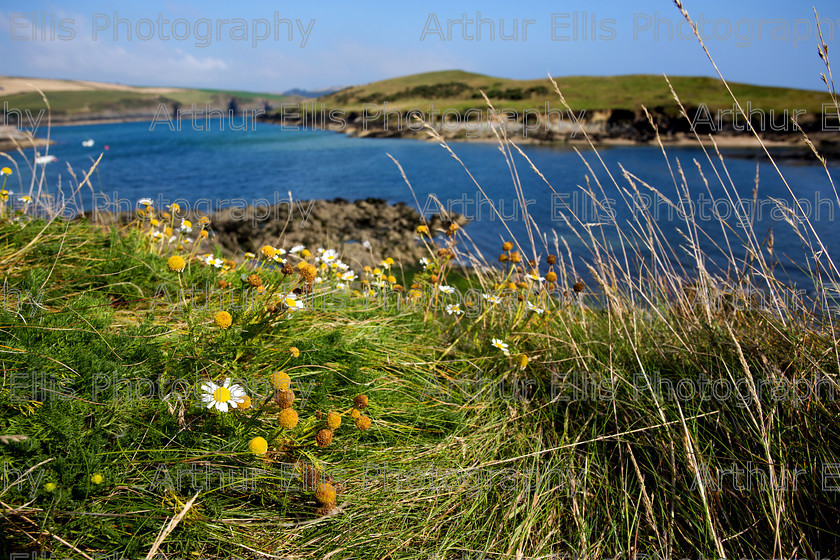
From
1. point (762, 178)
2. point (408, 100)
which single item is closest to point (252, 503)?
point (762, 178)

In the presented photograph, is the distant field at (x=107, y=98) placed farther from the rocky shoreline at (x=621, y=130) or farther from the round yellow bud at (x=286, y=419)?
the round yellow bud at (x=286, y=419)

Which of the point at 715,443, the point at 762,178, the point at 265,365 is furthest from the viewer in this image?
the point at 762,178

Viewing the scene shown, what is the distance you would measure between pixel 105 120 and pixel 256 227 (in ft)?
284

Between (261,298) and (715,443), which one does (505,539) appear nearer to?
(715,443)

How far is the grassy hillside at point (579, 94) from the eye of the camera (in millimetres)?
41031

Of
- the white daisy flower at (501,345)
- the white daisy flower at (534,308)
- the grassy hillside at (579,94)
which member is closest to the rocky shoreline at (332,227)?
the white daisy flower at (534,308)

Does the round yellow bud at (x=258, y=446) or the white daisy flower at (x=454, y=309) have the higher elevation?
the white daisy flower at (x=454, y=309)

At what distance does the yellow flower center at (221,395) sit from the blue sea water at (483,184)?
772 centimetres

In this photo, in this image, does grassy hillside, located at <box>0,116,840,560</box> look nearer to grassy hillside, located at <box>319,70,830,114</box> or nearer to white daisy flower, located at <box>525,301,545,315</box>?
white daisy flower, located at <box>525,301,545,315</box>

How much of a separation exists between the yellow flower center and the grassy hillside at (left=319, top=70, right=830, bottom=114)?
36362 mm

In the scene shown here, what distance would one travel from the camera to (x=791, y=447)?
1.72 metres

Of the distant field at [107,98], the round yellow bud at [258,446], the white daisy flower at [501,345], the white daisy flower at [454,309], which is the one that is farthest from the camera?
the distant field at [107,98]

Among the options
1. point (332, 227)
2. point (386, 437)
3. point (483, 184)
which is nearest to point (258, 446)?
point (386, 437)

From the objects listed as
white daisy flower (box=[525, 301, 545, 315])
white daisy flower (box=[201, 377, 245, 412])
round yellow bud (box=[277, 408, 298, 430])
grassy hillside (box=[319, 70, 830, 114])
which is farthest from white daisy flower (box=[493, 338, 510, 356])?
grassy hillside (box=[319, 70, 830, 114])
